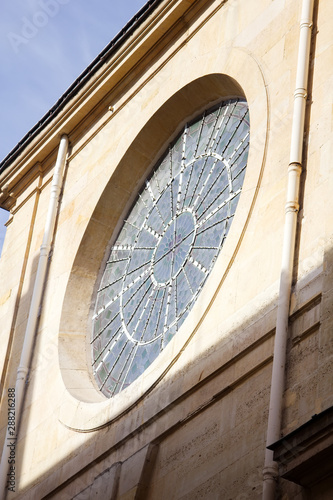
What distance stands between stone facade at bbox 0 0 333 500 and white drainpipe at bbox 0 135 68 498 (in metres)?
0.08

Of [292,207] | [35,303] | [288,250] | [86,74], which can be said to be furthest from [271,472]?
[86,74]

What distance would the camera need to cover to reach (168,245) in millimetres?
12367

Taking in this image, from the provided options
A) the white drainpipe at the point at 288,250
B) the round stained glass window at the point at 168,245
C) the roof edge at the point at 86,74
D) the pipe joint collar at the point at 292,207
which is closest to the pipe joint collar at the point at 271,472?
the white drainpipe at the point at 288,250

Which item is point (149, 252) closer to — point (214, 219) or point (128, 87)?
point (214, 219)

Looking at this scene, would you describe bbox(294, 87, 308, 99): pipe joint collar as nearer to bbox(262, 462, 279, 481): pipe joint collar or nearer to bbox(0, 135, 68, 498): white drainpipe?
bbox(262, 462, 279, 481): pipe joint collar

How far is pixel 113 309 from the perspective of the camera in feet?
42.3

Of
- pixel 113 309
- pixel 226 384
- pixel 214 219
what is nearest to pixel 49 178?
pixel 113 309

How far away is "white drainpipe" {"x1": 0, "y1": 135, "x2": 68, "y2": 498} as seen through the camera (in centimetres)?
1255

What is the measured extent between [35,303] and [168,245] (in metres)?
1.91

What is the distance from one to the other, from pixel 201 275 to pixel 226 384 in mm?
2153

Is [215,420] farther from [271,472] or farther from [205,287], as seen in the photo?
[205,287]

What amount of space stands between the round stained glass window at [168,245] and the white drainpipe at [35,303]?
71 cm

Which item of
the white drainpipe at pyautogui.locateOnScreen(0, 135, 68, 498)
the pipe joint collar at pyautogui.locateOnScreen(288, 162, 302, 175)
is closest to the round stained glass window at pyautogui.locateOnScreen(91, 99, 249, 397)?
the white drainpipe at pyautogui.locateOnScreen(0, 135, 68, 498)

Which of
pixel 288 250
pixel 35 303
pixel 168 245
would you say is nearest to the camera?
pixel 288 250
